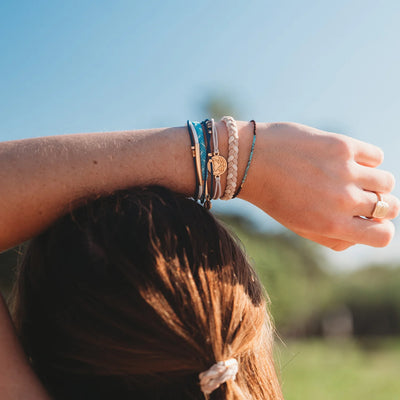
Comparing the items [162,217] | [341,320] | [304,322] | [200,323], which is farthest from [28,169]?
[341,320]

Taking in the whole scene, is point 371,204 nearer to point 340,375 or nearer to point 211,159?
point 211,159

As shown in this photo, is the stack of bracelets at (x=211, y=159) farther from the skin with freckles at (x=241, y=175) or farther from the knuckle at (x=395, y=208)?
the knuckle at (x=395, y=208)

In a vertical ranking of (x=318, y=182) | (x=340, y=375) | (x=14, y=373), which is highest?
(x=318, y=182)

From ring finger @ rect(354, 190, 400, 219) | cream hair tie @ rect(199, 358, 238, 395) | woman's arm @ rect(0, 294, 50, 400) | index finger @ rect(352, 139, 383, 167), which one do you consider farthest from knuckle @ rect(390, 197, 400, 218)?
woman's arm @ rect(0, 294, 50, 400)

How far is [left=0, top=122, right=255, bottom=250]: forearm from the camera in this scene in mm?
1511

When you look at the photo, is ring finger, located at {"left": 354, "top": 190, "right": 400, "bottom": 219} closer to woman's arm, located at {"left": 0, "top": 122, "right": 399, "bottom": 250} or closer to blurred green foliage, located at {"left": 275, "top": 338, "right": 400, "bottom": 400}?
woman's arm, located at {"left": 0, "top": 122, "right": 399, "bottom": 250}

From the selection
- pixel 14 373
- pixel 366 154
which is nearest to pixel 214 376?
pixel 14 373

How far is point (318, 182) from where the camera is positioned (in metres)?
1.60

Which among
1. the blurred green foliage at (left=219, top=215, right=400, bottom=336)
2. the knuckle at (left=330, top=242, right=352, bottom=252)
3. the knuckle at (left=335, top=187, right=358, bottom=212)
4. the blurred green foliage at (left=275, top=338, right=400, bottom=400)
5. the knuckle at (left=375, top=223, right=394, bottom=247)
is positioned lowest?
the blurred green foliage at (left=219, top=215, right=400, bottom=336)

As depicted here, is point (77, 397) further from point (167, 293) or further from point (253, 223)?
point (253, 223)

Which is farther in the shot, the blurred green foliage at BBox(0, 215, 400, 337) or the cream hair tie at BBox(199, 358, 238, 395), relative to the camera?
the blurred green foliage at BBox(0, 215, 400, 337)

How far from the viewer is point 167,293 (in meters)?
1.24

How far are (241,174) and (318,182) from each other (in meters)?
0.25

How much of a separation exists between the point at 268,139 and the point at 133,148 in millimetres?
445
